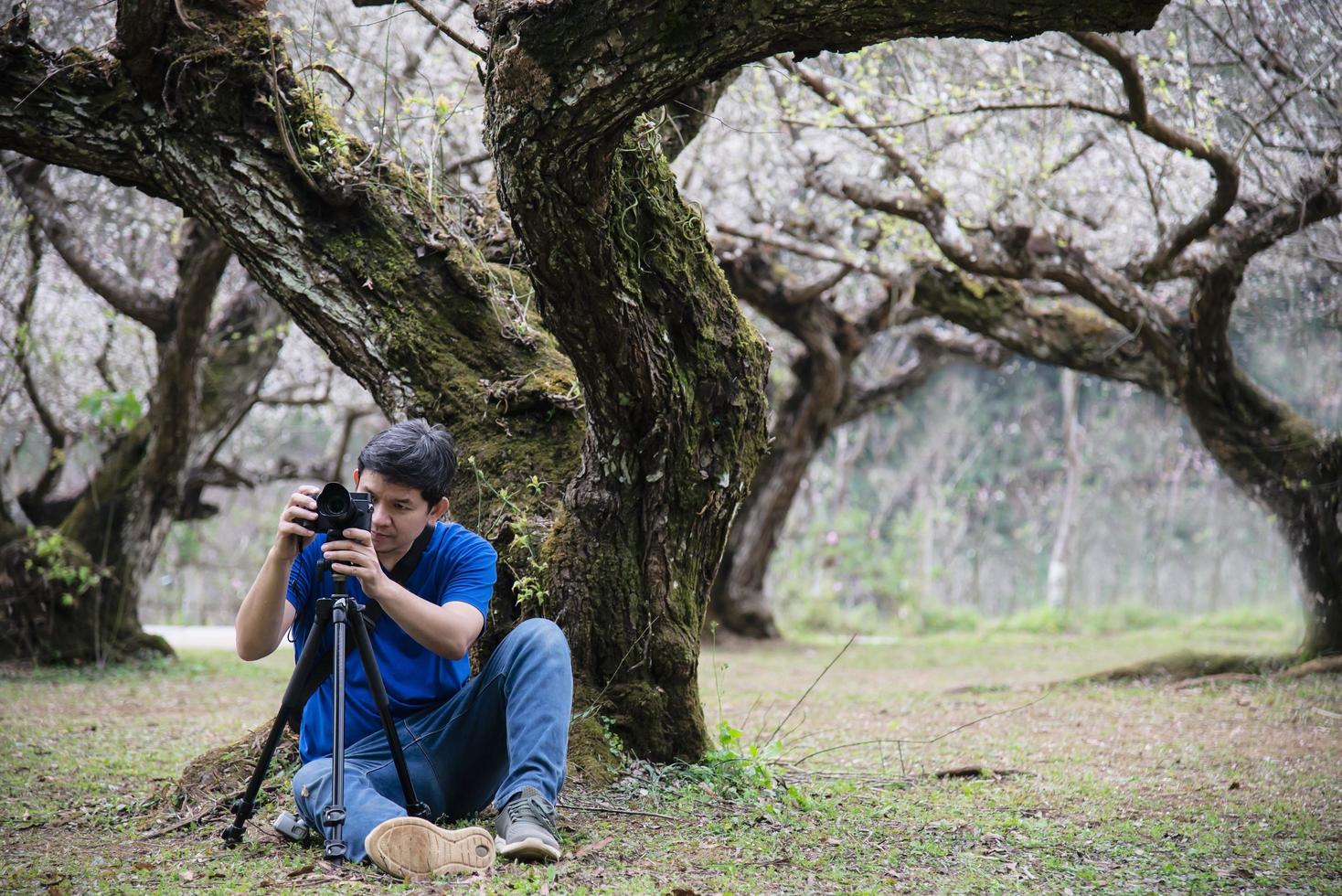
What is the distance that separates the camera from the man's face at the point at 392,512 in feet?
10.2

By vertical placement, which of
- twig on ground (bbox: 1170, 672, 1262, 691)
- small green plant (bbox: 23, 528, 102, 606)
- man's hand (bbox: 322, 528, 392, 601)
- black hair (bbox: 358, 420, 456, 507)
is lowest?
small green plant (bbox: 23, 528, 102, 606)

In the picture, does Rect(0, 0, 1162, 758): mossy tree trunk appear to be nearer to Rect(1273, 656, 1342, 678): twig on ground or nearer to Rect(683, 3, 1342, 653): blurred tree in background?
Rect(683, 3, 1342, 653): blurred tree in background

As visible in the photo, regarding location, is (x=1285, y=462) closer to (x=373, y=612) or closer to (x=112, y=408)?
(x=373, y=612)

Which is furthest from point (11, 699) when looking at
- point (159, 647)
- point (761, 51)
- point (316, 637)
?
point (761, 51)

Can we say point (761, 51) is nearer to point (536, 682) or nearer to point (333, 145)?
point (536, 682)

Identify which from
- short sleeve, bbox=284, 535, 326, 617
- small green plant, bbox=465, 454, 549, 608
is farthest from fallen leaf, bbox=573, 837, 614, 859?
short sleeve, bbox=284, 535, 326, 617

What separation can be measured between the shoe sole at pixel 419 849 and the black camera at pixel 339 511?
29.5 inches

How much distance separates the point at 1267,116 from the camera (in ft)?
21.4

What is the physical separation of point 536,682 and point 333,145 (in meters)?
2.34

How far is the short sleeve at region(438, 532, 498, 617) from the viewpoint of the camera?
315cm

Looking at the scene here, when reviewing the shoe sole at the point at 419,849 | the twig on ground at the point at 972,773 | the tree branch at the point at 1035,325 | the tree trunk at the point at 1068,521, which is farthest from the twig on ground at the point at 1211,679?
the tree trunk at the point at 1068,521

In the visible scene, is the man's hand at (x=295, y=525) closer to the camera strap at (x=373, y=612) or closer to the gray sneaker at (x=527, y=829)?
the camera strap at (x=373, y=612)

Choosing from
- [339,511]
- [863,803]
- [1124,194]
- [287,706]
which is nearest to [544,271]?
[339,511]

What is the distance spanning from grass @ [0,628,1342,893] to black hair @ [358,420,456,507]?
103 centimetres
